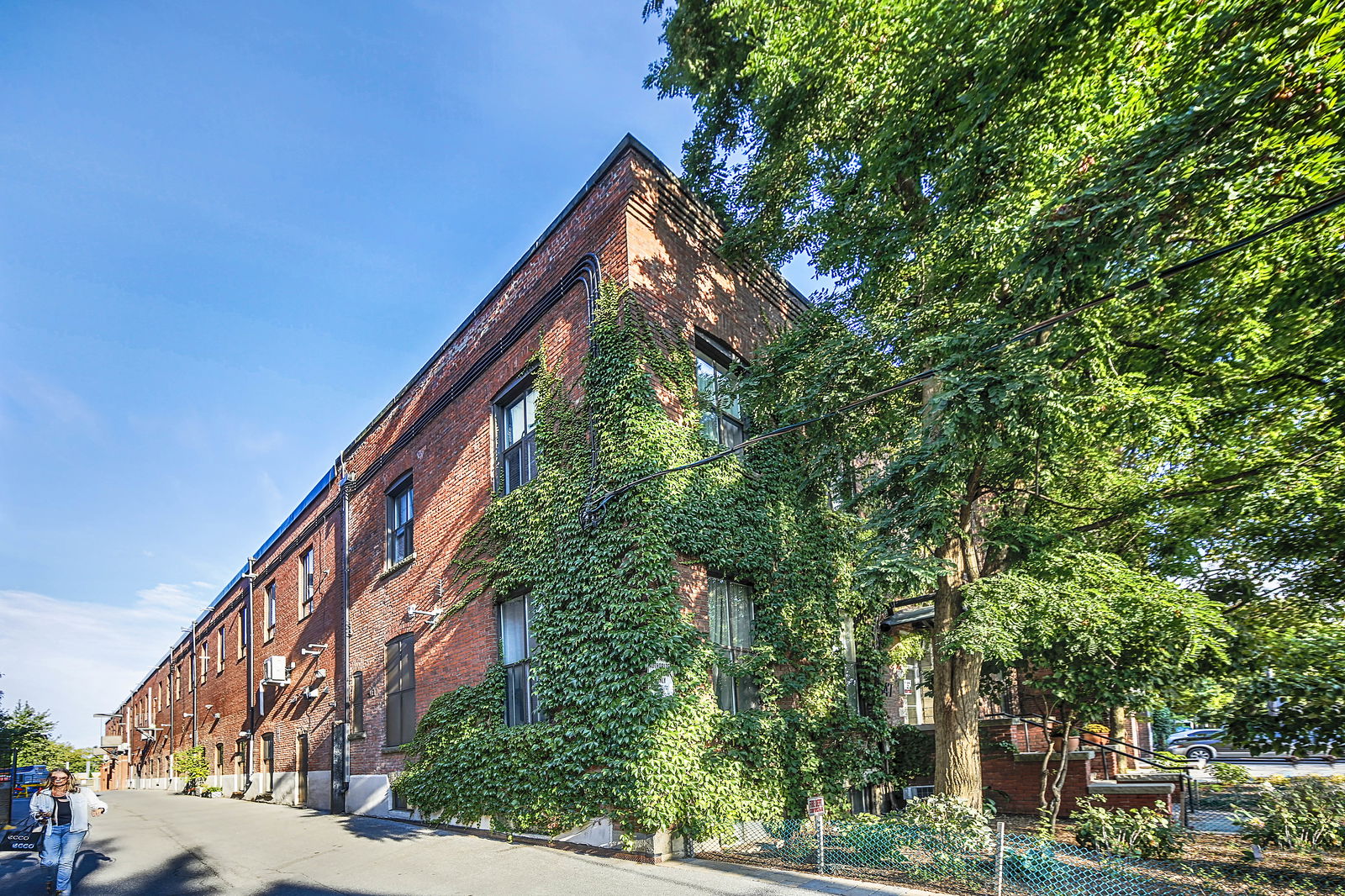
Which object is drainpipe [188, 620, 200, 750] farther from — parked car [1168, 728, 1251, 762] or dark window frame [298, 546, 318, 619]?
parked car [1168, 728, 1251, 762]

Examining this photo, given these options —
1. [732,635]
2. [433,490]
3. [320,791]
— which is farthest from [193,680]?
[732,635]

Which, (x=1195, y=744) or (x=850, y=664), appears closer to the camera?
(x=850, y=664)

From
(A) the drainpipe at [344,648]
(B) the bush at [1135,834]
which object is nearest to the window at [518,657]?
(B) the bush at [1135,834]

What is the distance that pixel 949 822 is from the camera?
7.09 meters

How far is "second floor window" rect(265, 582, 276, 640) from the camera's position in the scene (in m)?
22.7

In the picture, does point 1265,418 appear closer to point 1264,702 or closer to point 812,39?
point 1264,702

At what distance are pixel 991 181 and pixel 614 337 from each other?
5059mm

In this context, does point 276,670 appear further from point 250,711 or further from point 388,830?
point 388,830

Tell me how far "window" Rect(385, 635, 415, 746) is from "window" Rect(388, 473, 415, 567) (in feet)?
5.96

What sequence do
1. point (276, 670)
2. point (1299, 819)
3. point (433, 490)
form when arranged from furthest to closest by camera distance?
point (276, 670) → point (433, 490) → point (1299, 819)

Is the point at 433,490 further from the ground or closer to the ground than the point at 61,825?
further from the ground

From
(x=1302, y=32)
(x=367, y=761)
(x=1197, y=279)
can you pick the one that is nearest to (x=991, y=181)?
(x=1197, y=279)

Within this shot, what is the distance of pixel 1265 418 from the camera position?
27.3 feet

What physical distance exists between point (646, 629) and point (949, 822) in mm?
3692
